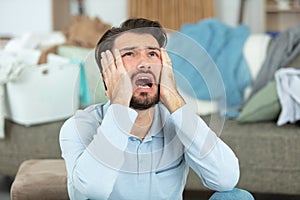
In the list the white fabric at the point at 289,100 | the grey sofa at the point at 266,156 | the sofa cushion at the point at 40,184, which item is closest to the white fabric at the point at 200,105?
the sofa cushion at the point at 40,184

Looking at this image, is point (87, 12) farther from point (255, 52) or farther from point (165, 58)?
point (165, 58)

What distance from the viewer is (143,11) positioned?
4398mm

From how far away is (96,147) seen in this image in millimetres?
1044

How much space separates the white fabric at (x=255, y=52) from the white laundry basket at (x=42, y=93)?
2.94ft

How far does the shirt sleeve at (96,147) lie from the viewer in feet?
3.42

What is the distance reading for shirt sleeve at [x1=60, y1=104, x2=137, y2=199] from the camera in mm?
1042

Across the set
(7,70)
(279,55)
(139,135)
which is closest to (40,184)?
(139,135)

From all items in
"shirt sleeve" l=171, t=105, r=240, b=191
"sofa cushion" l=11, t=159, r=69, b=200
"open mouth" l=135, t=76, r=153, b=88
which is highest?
"open mouth" l=135, t=76, r=153, b=88

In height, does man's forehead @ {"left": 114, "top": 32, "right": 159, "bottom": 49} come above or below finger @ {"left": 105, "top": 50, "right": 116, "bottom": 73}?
above

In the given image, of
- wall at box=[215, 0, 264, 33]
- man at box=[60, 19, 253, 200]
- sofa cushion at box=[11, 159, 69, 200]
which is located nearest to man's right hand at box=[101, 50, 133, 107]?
man at box=[60, 19, 253, 200]

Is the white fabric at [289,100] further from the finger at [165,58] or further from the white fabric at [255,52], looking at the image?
the finger at [165,58]

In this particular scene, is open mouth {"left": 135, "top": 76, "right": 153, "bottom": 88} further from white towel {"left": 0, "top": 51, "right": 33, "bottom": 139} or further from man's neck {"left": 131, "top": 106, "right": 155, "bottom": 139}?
white towel {"left": 0, "top": 51, "right": 33, "bottom": 139}

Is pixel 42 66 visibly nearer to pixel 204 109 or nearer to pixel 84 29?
pixel 84 29

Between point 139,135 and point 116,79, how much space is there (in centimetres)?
16
